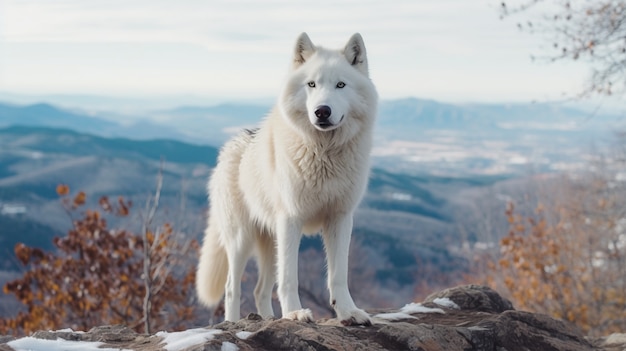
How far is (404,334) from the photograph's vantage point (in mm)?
4551

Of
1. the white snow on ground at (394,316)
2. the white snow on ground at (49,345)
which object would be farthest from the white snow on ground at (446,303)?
the white snow on ground at (49,345)

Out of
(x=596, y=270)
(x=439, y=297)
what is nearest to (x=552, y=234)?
(x=596, y=270)

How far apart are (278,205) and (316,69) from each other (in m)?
1.15

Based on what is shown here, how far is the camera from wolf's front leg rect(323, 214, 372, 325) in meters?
4.93

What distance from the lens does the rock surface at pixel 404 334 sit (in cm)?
408

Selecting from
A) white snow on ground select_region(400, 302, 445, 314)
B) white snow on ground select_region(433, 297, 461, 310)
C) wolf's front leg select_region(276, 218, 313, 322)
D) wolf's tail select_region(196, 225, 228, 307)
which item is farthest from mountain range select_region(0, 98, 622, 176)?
wolf's front leg select_region(276, 218, 313, 322)

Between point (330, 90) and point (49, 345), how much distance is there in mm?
2616

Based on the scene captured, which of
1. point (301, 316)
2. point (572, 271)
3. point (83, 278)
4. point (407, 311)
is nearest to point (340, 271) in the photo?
point (301, 316)

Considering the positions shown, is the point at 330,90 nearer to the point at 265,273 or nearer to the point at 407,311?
the point at 407,311

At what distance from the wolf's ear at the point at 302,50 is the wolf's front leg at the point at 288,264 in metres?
1.32

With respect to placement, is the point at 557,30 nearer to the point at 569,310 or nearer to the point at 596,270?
the point at 569,310

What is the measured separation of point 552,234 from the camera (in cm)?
2022

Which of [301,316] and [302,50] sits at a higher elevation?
[302,50]

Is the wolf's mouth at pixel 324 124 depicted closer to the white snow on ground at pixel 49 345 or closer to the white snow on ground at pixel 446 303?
the white snow on ground at pixel 446 303
